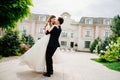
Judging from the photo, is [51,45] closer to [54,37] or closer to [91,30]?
[54,37]

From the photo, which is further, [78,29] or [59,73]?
[78,29]

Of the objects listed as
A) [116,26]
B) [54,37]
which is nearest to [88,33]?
[116,26]

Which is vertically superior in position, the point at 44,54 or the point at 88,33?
the point at 88,33

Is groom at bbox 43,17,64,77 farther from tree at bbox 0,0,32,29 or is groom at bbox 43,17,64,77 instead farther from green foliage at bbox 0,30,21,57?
green foliage at bbox 0,30,21,57

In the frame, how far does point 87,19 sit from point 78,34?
158 inches

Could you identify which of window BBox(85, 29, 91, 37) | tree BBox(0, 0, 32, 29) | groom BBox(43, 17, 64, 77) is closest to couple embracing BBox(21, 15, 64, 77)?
groom BBox(43, 17, 64, 77)

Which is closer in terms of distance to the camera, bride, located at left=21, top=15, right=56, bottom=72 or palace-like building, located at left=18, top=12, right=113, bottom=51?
bride, located at left=21, top=15, right=56, bottom=72

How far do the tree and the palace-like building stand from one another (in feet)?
132

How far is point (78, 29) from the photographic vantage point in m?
47.1

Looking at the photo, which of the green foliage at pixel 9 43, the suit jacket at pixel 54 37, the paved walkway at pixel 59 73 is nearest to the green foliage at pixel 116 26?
the green foliage at pixel 9 43

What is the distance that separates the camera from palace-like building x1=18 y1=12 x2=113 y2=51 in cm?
4659

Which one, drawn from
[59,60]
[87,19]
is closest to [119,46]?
[59,60]

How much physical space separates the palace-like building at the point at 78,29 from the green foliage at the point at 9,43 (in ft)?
106

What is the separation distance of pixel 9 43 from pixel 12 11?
27.6 feet
